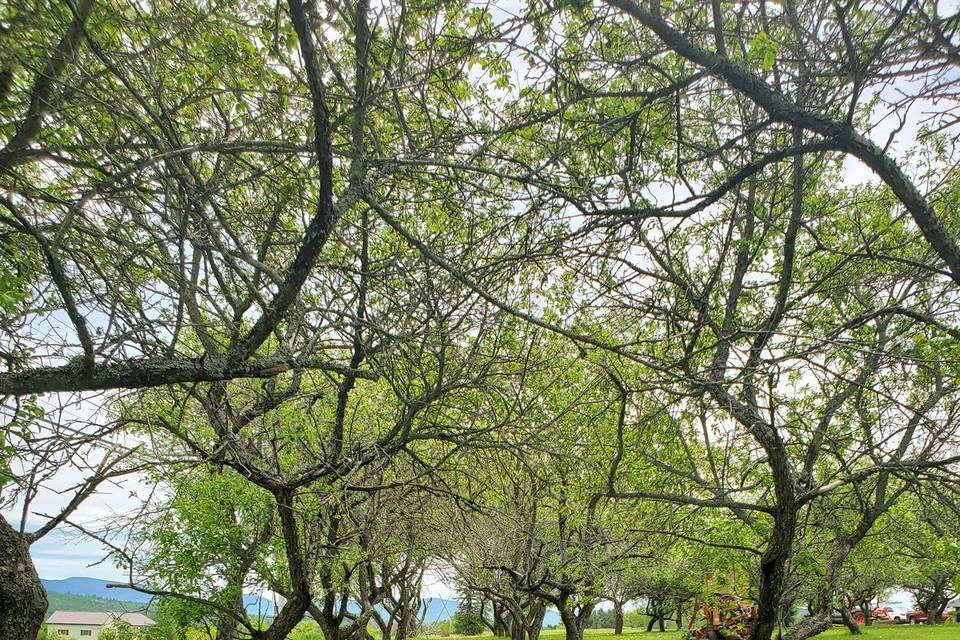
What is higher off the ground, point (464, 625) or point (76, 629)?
point (76, 629)

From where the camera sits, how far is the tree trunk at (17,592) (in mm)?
4426

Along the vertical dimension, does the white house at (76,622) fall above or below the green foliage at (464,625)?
above

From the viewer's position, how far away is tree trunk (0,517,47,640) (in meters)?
4.43

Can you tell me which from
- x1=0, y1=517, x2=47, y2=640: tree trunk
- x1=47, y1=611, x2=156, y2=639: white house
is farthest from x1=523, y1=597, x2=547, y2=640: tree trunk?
x1=47, y1=611, x2=156, y2=639: white house

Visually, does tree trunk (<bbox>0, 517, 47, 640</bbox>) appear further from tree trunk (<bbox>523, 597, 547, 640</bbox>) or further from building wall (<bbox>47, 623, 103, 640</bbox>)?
building wall (<bbox>47, 623, 103, 640</bbox>)

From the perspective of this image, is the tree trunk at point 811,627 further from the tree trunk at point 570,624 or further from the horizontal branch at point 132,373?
the horizontal branch at point 132,373

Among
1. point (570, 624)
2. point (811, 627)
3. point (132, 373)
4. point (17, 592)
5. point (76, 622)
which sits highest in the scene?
point (132, 373)

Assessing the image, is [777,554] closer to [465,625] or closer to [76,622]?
[465,625]

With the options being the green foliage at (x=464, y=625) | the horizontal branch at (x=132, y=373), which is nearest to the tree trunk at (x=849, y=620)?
the green foliage at (x=464, y=625)

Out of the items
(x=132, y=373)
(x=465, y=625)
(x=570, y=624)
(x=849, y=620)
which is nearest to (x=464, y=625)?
(x=465, y=625)

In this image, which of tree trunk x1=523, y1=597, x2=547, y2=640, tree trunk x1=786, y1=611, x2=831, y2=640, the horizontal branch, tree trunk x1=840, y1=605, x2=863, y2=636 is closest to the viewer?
the horizontal branch

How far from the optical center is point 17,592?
448 cm

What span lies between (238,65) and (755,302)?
6444mm

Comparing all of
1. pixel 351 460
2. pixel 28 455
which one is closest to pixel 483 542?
pixel 351 460
